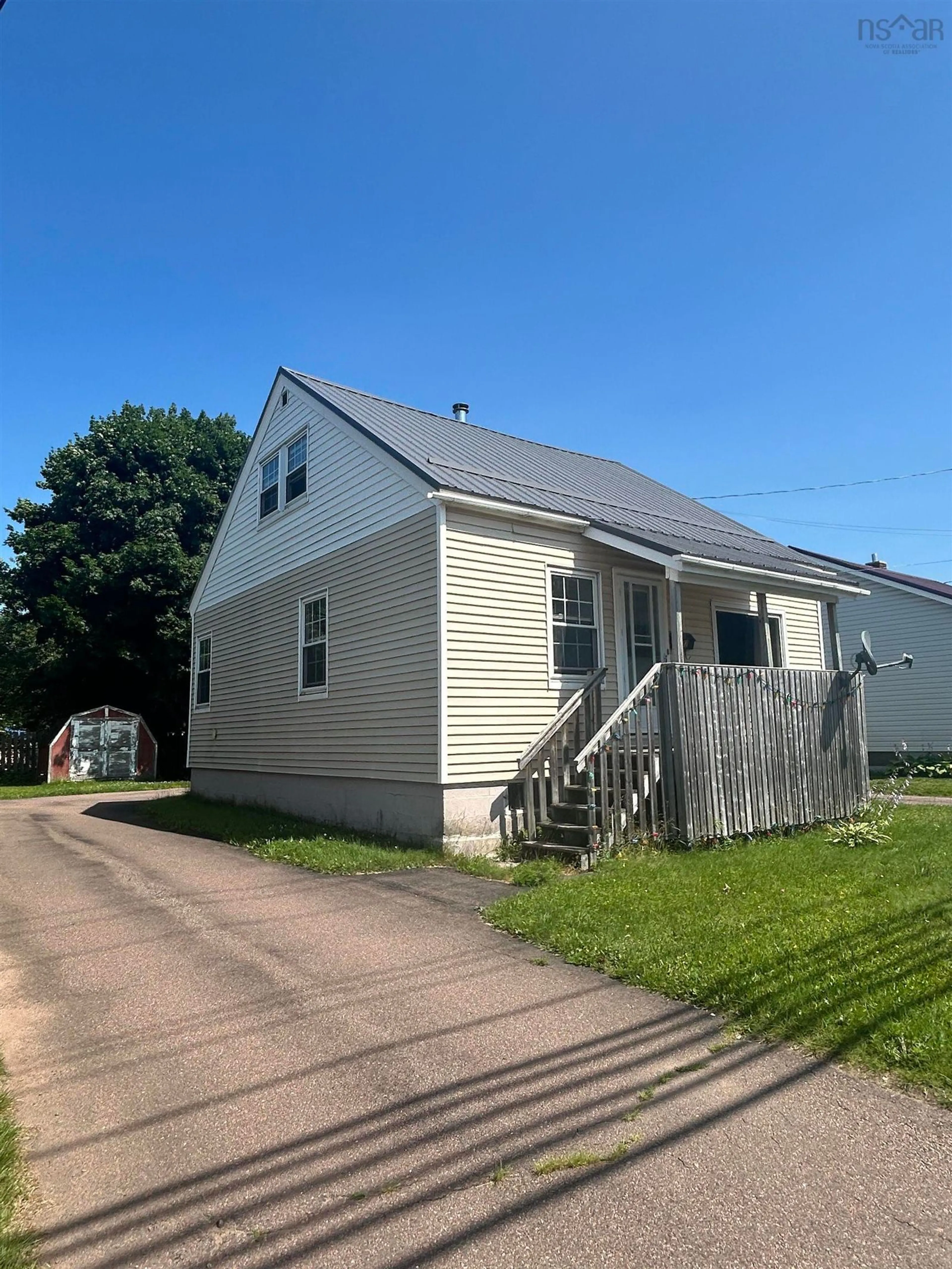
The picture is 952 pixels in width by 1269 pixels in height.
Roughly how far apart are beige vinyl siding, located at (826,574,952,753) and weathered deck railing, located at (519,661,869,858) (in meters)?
11.6

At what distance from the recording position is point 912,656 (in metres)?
21.6

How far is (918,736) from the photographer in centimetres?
2155

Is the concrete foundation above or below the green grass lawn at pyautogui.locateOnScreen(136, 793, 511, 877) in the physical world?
above

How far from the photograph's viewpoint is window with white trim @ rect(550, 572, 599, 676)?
11.3m

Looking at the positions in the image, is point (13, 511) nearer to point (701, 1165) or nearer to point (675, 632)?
point (675, 632)

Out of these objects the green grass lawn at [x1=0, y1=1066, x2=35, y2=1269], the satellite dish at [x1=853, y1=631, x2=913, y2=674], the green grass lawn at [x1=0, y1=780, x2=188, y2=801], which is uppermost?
the satellite dish at [x1=853, y1=631, x2=913, y2=674]

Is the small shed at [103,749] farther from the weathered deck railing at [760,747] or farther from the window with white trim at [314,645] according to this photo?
the weathered deck railing at [760,747]

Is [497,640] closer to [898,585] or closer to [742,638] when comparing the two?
[742,638]

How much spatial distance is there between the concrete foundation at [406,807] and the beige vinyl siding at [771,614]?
425 cm

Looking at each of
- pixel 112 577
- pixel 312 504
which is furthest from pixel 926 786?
pixel 112 577

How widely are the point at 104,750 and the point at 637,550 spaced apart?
2057cm

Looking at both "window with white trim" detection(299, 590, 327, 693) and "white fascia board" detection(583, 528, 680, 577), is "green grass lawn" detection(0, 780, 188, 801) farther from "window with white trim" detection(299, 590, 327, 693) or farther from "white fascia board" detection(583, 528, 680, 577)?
"white fascia board" detection(583, 528, 680, 577)

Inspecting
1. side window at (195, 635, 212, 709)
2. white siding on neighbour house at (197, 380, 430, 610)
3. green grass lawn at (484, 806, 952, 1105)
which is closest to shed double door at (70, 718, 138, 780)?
side window at (195, 635, 212, 709)

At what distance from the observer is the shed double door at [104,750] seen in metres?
25.0
